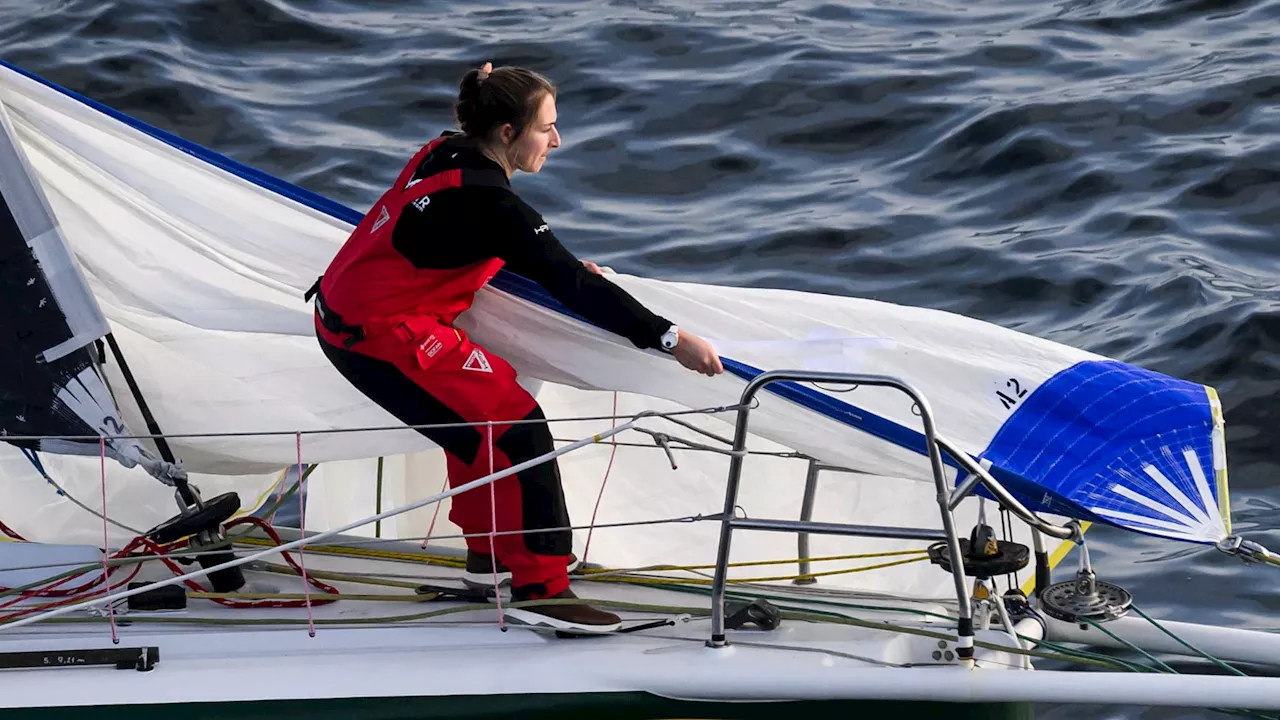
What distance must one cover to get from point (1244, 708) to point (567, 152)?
5.45 meters

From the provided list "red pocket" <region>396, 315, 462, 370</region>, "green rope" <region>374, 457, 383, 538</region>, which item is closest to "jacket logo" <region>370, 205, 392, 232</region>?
"red pocket" <region>396, 315, 462, 370</region>

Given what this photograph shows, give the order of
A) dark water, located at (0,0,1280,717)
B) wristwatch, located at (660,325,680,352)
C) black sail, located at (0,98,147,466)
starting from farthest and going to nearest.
→ dark water, located at (0,0,1280,717) < black sail, located at (0,98,147,466) < wristwatch, located at (660,325,680,352)

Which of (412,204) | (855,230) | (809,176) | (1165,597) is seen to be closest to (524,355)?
(412,204)

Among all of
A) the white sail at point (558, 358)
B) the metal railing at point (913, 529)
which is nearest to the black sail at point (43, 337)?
the white sail at point (558, 358)

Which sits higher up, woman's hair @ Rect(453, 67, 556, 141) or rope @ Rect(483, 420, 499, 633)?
woman's hair @ Rect(453, 67, 556, 141)

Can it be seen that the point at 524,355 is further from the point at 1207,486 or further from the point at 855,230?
the point at 855,230

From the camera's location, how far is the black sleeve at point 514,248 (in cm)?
323

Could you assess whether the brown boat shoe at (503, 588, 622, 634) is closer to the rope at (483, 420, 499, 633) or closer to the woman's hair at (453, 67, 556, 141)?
the rope at (483, 420, 499, 633)

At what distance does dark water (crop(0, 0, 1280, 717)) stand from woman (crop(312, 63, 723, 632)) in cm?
232

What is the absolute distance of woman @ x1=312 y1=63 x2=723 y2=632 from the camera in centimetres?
329

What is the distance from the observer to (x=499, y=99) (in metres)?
3.34

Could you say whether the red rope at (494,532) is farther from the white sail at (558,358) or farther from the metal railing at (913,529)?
the metal railing at (913,529)

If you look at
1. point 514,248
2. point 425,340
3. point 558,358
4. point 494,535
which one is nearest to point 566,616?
point 494,535

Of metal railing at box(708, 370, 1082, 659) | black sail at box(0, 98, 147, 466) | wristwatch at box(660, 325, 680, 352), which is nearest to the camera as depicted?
metal railing at box(708, 370, 1082, 659)
